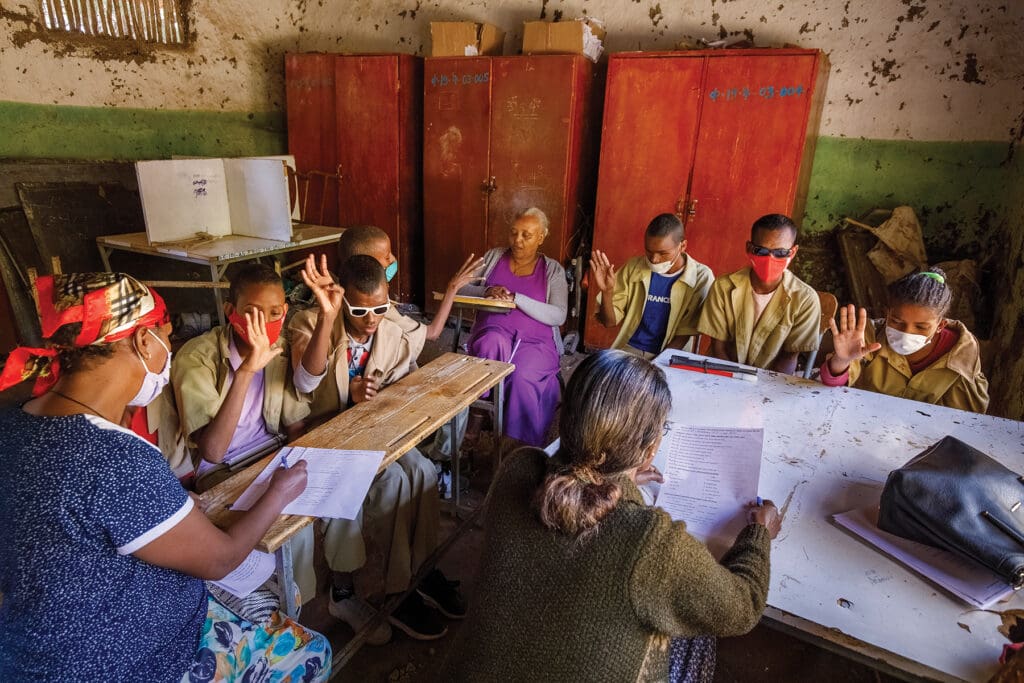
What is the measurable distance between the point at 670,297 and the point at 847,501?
1610mm

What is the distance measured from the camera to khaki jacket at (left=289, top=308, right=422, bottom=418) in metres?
2.14

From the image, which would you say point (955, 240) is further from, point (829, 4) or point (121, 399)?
point (121, 399)

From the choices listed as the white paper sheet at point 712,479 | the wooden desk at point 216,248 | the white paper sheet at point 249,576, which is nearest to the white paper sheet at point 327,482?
the white paper sheet at point 249,576

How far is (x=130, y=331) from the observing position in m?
1.17

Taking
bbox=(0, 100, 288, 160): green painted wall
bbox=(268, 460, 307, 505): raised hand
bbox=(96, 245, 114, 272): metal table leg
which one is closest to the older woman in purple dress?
bbox=(268, 460, 307, 505): raised hand

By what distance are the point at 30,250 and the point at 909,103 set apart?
6242mm

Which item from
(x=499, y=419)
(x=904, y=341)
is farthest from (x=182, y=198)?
(x=904, y=341)

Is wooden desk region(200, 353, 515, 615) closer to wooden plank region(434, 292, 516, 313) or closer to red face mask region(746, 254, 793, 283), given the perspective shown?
wooden plank region(434, 292, 516, 313)

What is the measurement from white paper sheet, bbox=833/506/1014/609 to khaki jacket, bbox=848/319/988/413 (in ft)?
3.38

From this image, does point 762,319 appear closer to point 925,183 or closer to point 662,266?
point 662,266

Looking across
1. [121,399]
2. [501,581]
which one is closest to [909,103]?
[501,581]

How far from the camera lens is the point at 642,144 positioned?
14.1ft

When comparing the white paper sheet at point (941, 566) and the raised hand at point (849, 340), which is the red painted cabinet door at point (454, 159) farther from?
the white paper sheet at point (941, 566)

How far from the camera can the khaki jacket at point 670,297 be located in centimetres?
287
